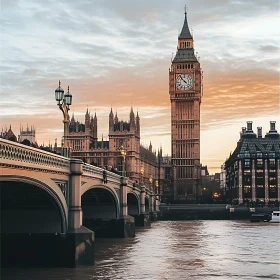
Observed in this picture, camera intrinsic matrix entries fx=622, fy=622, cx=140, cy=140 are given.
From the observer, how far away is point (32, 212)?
28.8 metres

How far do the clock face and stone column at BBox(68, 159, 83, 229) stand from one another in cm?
10826

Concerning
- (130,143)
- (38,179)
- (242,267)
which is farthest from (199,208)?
(38,179)

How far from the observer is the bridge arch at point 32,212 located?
2735 centimetres

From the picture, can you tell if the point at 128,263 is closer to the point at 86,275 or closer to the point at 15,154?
the point at 86,275

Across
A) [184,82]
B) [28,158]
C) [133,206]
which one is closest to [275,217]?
[133,206]

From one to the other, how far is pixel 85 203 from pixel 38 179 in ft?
77.4

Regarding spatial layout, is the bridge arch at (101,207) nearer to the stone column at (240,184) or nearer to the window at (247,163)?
the stone column at (240,184)

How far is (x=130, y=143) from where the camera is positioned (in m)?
126

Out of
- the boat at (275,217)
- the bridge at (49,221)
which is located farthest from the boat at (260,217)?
the bridge at (49,221)

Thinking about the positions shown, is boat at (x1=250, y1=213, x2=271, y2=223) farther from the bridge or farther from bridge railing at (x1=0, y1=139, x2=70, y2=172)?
bridge railing at (x1=0, y1=139, x2=70, y2=172)

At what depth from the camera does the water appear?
2722cm

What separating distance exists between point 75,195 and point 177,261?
804cm

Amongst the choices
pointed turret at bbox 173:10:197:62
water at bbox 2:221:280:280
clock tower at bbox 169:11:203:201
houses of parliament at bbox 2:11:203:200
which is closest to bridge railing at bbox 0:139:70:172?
water at bbox 2:221:280:280

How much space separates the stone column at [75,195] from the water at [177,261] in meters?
2.23
